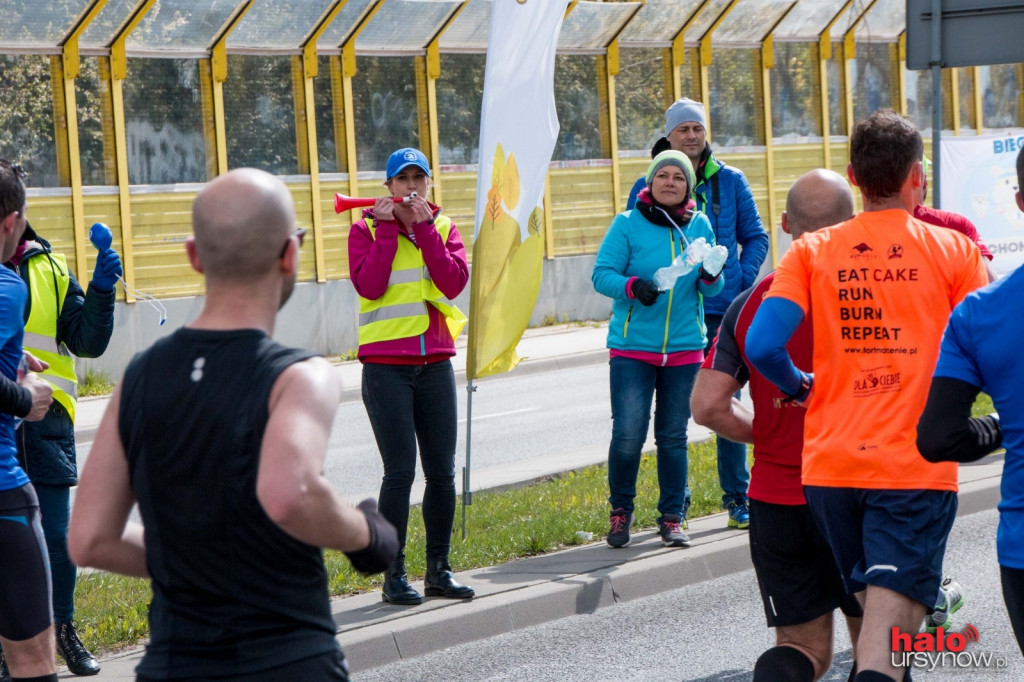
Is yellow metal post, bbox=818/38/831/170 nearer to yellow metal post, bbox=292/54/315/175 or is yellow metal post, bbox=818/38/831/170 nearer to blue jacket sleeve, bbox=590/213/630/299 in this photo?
yellow metal post, bbox=292/54/315/175

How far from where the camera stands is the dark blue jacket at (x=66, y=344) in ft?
17.7

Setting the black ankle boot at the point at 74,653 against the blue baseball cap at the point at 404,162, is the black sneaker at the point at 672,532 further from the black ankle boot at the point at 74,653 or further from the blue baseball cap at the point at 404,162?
the black ankle boot at the point at 74,653

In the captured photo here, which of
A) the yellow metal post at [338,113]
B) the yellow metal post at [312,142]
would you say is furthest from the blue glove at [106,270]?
the yellow metal post at [338,113]

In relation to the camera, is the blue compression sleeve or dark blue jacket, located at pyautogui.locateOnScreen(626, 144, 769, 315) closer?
the blue compression sleeve

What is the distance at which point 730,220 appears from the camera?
802 cm

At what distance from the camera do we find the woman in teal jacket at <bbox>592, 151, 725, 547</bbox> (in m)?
7.46

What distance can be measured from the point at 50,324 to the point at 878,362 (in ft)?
10.2

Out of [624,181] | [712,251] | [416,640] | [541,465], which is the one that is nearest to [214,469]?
[416,640]

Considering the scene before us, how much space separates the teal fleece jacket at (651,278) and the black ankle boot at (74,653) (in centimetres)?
314

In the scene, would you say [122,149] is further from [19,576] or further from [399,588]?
[19,576]

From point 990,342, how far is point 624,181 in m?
21.5

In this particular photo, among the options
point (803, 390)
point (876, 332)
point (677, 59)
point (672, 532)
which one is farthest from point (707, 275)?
point (677, 59)

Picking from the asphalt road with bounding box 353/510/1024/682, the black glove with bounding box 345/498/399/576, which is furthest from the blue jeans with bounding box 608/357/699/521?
the black glove with bounding box 345/498/399/576

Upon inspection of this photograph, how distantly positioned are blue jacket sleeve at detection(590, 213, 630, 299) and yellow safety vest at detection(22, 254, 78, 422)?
9.54 feet
